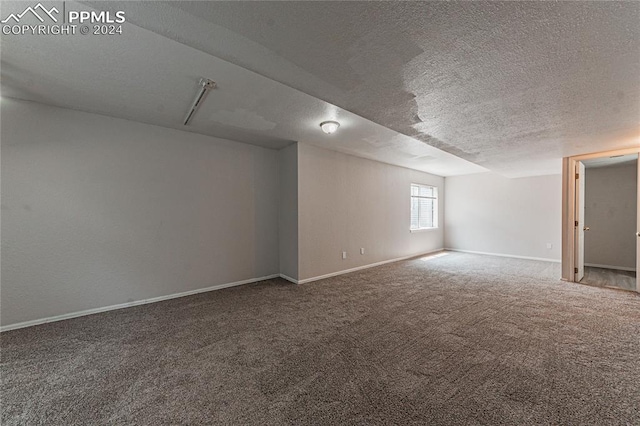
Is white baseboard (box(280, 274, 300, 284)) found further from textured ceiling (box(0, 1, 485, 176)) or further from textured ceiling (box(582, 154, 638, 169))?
textured ceiling (box(582, 154, 638, 169))

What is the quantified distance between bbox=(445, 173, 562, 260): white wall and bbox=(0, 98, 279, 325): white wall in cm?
678

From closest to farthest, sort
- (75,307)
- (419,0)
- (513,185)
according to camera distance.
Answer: (419,0) < (75,307) < (513,185)

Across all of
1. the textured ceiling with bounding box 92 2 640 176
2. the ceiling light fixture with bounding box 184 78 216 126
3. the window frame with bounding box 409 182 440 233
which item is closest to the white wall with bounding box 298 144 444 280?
the window frame with bounding box 409 182 440 233

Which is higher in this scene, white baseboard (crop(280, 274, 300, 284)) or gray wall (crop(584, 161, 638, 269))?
gray wall (crop(584, 161, 638, 269))

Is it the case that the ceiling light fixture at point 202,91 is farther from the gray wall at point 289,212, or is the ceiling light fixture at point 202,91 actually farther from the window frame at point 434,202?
the window frame at point 434,202

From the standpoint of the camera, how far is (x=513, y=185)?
7.05 m

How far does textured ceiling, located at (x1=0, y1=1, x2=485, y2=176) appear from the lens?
1920 millimetres

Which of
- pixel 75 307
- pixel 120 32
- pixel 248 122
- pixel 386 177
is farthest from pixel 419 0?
pixel 386 177

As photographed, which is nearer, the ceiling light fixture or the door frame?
the ceiling light fixture

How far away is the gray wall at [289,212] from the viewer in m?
4.49

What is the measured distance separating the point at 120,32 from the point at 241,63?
2.83 ft

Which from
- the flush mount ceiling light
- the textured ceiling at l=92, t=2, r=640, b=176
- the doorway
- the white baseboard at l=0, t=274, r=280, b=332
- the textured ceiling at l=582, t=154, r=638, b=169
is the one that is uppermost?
the flush mount ceiling light

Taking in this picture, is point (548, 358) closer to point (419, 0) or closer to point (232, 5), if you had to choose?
point (419, 0)

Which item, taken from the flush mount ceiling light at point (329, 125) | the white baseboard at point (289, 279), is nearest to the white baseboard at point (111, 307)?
the white baseboard at point (289, 279)
